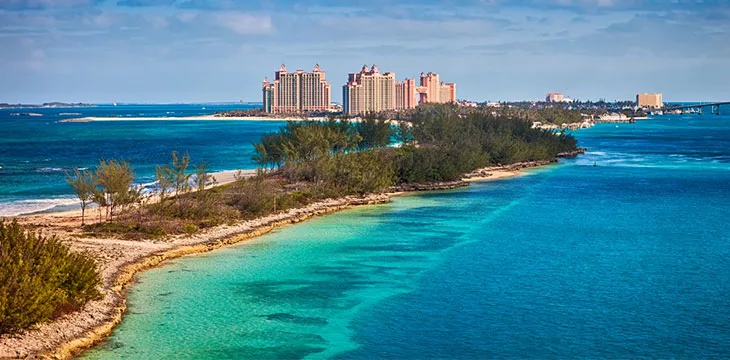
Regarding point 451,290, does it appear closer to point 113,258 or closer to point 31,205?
point 113,258

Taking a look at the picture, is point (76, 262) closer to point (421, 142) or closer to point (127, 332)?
point (127, 332)

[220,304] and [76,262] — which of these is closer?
[76,262]

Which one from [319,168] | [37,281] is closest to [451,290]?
[37,281]

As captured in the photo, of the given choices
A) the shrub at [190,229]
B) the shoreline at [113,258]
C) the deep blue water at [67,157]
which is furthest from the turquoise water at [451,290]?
the deep blue water at [67,157]

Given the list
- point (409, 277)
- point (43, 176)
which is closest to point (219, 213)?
point (409, 277)

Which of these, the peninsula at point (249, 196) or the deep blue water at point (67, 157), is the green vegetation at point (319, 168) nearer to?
the peninsula at point (249, 196)
